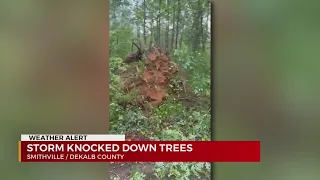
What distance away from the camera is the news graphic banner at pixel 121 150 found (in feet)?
4.70

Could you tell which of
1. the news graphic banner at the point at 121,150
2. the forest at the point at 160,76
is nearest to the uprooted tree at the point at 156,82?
the forest at the point at 160,76

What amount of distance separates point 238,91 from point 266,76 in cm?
13

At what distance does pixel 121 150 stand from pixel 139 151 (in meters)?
0.08

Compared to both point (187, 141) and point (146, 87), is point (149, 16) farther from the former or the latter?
point (187, 141)

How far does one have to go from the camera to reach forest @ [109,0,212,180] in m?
1.41

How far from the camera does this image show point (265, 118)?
4.67 feet

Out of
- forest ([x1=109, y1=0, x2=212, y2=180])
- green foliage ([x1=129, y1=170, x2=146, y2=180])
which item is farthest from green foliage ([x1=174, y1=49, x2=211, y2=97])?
green foliage ([x1=129, y1=170, x2=146, y2=180])

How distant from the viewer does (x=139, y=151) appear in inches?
56.7

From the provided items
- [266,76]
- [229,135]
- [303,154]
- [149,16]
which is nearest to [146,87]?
[149,16]

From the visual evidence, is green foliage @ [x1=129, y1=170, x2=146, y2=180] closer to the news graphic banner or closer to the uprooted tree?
the news graphic banner

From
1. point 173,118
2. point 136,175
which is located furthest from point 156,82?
point 136,175

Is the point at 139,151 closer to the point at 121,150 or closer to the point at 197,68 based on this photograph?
the point at 121,150

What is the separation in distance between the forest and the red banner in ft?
0.09

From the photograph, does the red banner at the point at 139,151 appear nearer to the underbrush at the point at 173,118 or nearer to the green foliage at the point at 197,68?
the underbrush at the point at 173,118
